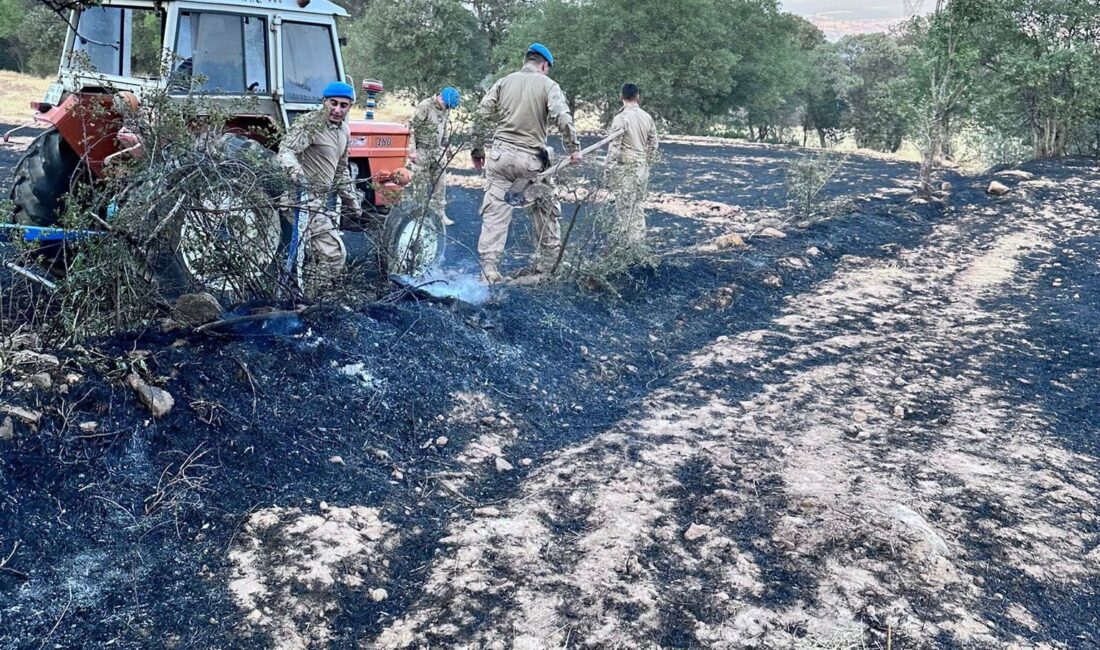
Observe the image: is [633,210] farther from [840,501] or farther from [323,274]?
[840,501]

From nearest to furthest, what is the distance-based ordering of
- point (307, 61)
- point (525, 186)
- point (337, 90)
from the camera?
point (337, 90), point (307, 61), point (525, 186)

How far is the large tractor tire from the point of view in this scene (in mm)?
5659

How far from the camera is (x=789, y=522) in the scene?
3.65 metres

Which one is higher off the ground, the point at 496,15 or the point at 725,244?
the point at 496,15

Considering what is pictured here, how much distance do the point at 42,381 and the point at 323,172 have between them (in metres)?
2.57

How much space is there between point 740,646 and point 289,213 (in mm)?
3166

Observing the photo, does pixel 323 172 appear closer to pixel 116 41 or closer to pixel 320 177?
pixel 320 177

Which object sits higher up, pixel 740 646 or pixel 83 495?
pixel 83 495

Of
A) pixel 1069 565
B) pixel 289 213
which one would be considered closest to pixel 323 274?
pixel 289 213

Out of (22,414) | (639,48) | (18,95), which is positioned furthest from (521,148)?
(18,95)

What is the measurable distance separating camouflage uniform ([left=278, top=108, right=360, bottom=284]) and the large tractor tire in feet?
5.17

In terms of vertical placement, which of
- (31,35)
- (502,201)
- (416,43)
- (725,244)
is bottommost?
(725,244)

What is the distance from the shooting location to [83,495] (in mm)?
3182

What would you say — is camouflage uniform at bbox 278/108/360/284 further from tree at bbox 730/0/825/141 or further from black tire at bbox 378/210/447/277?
tree at bbox 730/0/825/141
